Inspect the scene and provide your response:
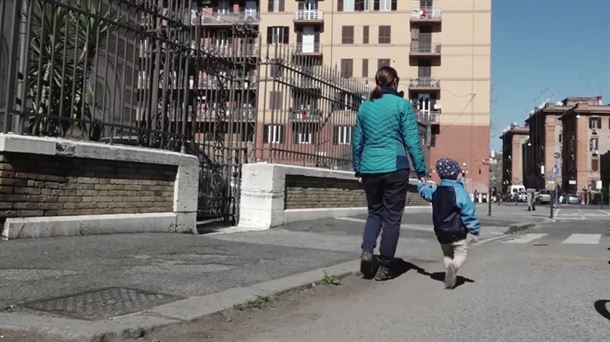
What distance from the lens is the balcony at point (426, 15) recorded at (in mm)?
62688

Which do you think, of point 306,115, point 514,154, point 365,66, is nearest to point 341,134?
point 306,115

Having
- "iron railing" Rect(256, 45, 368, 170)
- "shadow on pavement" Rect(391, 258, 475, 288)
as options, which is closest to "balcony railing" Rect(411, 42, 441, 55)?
"iron railing" Rect(256, 45, 368, 170)

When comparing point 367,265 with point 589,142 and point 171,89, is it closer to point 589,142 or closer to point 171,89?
point 171,89

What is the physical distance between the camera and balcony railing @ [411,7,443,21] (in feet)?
206

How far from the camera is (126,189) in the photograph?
878 cm

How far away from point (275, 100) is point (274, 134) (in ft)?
2.88

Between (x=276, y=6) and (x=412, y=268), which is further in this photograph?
(x=276, y=6)

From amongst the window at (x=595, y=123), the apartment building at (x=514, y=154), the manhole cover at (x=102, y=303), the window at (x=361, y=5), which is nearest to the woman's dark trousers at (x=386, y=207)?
the manhole cover at (x=102, y=303)

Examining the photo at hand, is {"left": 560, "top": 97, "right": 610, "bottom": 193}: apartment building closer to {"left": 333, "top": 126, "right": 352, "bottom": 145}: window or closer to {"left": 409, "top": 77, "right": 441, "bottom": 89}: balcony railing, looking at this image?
{"left": 409, "top": 77, "right": 441, "bottom": 89}: balcony railing

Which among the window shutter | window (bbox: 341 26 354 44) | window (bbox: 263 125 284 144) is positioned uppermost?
window (bbox: 341 26 354 44)

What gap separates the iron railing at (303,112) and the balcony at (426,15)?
49721 mm

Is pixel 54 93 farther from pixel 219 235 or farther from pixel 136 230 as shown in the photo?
pixel 219 235

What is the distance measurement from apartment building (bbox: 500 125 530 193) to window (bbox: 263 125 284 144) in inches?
5401

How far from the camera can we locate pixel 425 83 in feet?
208
